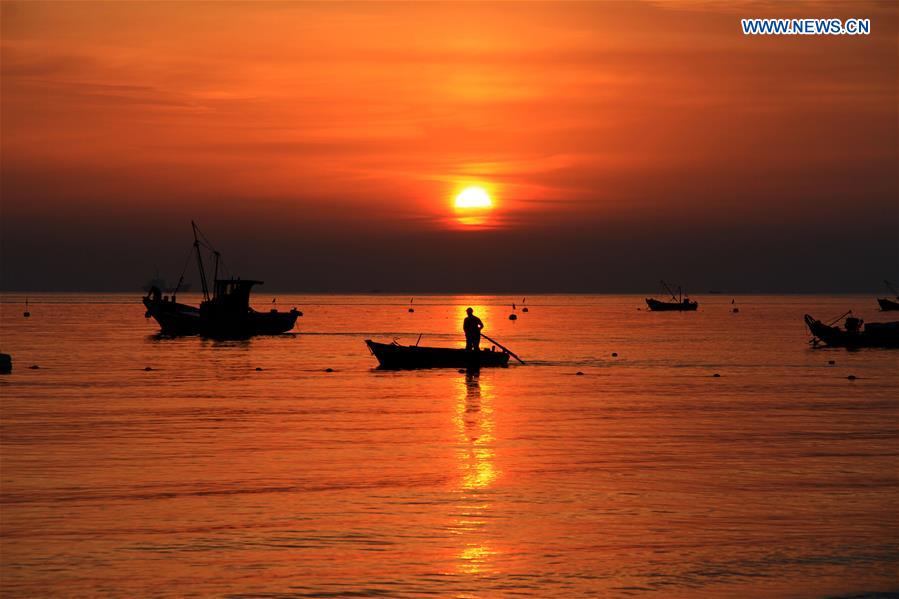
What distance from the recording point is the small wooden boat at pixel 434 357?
60.7 metres

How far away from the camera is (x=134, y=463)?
2595 centimetres

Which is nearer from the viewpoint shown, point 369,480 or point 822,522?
point 822,522

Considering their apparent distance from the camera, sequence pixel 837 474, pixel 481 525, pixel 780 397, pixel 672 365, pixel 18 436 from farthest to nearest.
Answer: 1. pixel 672 365
2. pixel 780 397
3. pixel 18 436
4. pixel 837 474
5. pixel 481 525

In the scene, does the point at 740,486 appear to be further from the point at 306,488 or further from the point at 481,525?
A: the point at 306,488

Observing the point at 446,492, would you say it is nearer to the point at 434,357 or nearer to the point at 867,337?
the point at 434,357

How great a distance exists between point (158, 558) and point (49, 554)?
1683 millimetres

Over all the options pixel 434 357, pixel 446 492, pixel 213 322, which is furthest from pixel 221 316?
pixel 446 492

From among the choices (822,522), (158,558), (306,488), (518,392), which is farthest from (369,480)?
(518,392)

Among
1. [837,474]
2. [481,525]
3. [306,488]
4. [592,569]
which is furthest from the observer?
[837,474]

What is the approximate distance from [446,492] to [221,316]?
84477 millimetres

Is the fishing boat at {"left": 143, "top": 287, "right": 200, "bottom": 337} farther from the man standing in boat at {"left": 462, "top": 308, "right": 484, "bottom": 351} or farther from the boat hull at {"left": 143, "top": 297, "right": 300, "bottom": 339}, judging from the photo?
the man standing in boat at {"left": 462, "top": 308, "right": 484, "bottom": 351}

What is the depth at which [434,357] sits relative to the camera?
6138cm

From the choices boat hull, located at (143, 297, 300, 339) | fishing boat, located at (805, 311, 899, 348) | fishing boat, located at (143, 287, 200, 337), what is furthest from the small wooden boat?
fishing boat, located at (143, 287, 200, 337)

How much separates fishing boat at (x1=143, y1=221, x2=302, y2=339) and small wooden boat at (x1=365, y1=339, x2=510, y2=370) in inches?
1590
